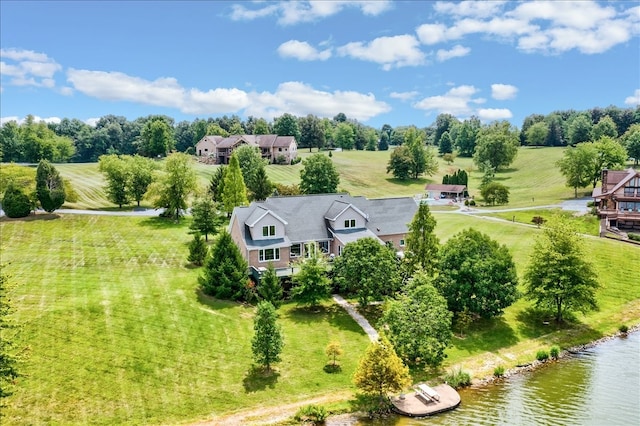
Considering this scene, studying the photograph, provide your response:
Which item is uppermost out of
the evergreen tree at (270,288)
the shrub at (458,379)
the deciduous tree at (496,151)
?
the deciduous tree at (496,151)

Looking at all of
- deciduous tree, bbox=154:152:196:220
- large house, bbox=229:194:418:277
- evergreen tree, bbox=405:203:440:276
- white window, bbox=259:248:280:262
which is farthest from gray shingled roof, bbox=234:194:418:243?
deciduous tree, bbox=154:152:196:220

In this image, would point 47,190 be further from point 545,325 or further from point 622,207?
point 622,207

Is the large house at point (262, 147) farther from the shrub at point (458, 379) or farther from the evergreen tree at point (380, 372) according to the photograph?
the evergreen tree at point (380, 372)

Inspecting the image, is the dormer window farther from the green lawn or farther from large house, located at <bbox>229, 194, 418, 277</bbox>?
the green lawn

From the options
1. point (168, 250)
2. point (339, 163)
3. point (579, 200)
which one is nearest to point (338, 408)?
point (168, 250)

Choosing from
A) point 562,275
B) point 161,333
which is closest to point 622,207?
point 562,275

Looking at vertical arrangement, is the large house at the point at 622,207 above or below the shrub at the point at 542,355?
above

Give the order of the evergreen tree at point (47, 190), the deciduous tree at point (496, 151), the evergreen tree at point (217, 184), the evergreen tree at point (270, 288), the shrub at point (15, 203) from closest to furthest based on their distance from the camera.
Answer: the evergreen tree at point (270, 288), the shrub at point (15, 203), the evergreen tree at point (47, 190), the evergreen tree at point (217, 184), the deciduous tree at point (496, 151)

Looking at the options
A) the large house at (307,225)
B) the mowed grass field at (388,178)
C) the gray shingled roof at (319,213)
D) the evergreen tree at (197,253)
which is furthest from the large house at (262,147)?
the evergreen tree at (197,253)
